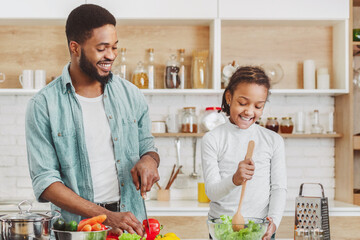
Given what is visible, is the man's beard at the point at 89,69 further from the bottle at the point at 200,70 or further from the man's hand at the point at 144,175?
the bottle at the point at 200,70

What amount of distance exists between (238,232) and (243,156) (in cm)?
66

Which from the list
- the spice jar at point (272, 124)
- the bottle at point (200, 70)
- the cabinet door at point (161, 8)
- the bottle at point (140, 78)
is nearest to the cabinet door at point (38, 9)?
the cabinet door at point (161, 8)

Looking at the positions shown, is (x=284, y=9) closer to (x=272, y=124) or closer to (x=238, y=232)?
(x=272, y=124)

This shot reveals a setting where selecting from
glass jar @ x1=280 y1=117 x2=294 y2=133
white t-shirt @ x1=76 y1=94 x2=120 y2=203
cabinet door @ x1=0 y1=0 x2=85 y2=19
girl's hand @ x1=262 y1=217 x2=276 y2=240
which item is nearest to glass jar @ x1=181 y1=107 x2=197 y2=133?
glass jar @ x1=280 y1=117 x2=294 y2=133

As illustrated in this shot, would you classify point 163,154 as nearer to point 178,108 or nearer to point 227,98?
point 178,108

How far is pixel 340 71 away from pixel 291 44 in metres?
0.49

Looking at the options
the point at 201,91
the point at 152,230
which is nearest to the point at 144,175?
the point at 152,230

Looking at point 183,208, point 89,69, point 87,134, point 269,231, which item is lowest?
point 183,208

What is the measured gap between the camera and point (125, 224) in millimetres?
1630

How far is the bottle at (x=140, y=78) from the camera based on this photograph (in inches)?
158

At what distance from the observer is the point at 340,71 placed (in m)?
4.08

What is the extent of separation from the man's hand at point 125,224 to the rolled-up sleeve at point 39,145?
359mm

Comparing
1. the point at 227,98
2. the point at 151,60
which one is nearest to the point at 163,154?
the point at 151,60

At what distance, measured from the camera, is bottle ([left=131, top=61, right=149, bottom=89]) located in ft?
13.1
